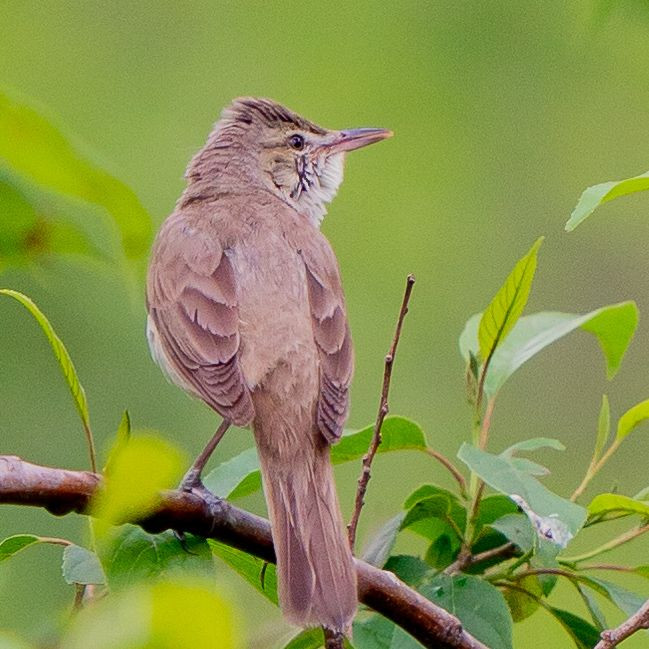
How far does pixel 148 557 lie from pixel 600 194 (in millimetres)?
1091

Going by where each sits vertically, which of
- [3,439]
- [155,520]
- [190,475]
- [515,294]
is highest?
[515,294]

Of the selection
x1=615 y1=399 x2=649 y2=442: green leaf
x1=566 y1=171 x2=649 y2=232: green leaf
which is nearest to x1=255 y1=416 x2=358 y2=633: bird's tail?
x1=615 y1=399 x2=649 y2=442: green leaf

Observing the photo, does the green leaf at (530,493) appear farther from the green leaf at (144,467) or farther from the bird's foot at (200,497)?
the green leaf at (144,467)

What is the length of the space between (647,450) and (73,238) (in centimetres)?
801

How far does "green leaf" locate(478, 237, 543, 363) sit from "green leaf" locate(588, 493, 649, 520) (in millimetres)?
496

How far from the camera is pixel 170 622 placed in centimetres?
100

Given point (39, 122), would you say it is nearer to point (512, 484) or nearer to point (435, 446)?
point (512, 484)

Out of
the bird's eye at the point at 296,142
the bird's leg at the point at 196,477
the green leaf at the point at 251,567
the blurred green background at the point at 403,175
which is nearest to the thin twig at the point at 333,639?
the green leaf at the point at 251,567

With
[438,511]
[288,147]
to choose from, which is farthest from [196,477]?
[288,147]

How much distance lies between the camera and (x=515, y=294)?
313 centimetres

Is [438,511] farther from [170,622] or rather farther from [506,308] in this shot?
[170,622]

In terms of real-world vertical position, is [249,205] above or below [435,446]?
above

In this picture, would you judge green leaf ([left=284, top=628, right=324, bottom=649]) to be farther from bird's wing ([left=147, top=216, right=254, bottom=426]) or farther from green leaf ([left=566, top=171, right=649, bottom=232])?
green leaf ([left=566, top=171, right=649, bottom=232])

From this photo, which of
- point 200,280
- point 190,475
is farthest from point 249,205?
point 190,475
